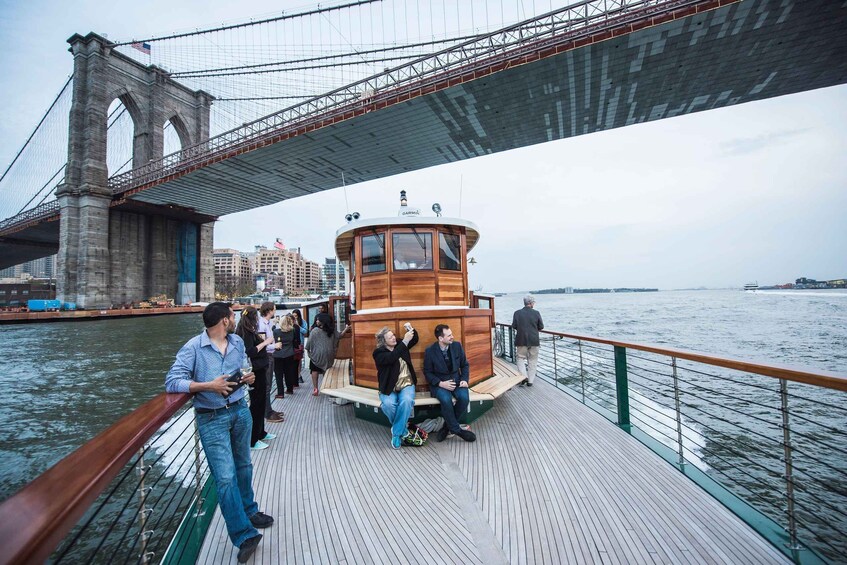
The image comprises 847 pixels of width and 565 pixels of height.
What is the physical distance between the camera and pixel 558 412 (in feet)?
15.1

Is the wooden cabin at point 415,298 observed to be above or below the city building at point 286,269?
below

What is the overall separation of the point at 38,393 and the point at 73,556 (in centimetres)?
868

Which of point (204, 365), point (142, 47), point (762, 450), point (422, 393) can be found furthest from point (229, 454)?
point (142, 47)

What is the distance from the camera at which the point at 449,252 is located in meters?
5.14

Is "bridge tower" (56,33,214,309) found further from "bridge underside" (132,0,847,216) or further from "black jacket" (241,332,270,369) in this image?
"black jacket" (241,332,270,369)

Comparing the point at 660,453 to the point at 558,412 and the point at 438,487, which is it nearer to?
the point at 558,412

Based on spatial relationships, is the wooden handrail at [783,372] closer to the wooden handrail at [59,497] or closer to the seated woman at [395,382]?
the seated woman at [395,382]

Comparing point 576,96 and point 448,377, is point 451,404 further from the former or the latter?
point 576,96

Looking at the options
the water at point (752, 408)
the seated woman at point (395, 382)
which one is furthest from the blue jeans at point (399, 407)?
the water at point (752, 408)

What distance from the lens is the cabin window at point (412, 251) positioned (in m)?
4.91

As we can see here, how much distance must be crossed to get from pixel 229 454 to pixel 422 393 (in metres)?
2.44

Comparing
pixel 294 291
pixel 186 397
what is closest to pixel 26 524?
pixel 186 397

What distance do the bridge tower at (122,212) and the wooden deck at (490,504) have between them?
46013mm

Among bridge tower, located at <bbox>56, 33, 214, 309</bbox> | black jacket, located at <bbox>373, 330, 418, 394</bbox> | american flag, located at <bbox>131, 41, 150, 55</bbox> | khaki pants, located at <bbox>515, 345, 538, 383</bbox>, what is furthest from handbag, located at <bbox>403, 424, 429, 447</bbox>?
american flag, located at <bbox>131, 41, 150, 55</bbox>
